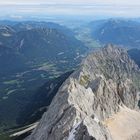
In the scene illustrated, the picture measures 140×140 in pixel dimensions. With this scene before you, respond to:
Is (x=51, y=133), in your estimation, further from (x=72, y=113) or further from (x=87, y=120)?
(x=87, y=120)

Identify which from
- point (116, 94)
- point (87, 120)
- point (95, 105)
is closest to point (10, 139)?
point (116, 94)

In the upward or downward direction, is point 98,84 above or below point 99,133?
below

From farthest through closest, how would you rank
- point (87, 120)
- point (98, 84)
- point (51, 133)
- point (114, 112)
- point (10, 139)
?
point (10, 139)
point (98, 84)
point (114, 112)
point (51, 133)
point (87, 120)

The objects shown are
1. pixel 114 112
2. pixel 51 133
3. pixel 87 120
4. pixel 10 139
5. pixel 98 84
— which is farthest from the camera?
pixel 10 139

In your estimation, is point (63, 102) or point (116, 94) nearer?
point (63, 102)

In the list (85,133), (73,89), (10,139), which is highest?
(85,133)

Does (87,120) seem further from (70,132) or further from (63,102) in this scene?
(63,102)

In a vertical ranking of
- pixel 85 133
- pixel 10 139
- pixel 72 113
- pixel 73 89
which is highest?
pixel 85 133

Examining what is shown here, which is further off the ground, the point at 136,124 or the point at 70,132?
the point at 70,132

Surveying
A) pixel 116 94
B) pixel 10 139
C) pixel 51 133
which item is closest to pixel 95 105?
pixel 116 94
